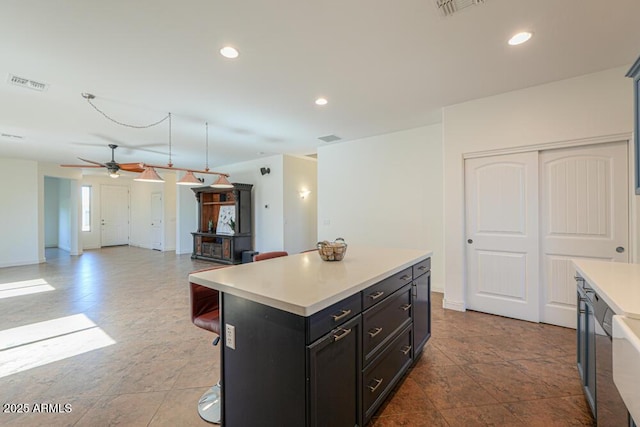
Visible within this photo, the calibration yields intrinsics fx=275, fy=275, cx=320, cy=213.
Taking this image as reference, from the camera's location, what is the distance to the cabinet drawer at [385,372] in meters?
1.60

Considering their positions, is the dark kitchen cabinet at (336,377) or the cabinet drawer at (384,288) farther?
the cabinet drawer at (384,288)

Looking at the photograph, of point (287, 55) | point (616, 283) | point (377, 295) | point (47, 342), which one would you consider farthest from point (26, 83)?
point (616, 283)

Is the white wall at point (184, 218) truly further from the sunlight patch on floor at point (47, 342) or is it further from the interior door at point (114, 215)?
the sunlight patch on floor at point (47, 342)

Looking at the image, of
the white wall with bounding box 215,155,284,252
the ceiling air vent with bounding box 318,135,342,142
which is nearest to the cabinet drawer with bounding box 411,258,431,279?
the ceiling air vent with bounding box 318,135,342,142

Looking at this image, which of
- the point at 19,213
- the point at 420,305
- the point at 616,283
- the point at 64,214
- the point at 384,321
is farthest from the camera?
the point at 64,214

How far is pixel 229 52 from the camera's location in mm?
2412

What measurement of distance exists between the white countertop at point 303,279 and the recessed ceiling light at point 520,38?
1.95m

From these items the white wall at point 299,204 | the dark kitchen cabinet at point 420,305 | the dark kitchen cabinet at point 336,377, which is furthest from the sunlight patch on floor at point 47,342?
the white wall at point 299,204

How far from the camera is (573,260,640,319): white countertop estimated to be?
113 centimetres

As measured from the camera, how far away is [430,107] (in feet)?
12.2

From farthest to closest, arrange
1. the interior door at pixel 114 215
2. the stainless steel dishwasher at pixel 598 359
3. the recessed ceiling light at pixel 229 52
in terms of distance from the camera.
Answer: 1. the interior door at pixel 114 215
2. the recessed ceiling light at pixel 229 52
3. the stainless steel dishwasher at pixel 598 359

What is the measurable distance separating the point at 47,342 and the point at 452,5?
15.2 ft

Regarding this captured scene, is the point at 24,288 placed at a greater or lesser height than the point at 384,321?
lesser

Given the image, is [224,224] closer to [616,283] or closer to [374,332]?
[374,332]
